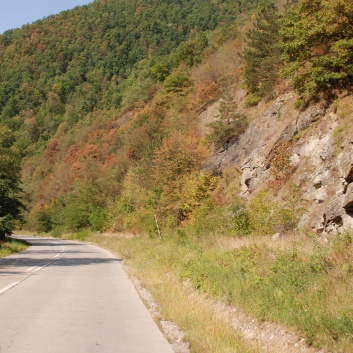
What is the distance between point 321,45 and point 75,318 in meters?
19.6

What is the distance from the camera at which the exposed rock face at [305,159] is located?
16.5 meters

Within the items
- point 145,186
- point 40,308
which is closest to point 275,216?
point 40,308

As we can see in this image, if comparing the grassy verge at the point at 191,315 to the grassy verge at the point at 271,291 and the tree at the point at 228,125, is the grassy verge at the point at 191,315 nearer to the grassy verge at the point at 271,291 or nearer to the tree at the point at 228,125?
the grassy verge at the point at 271,291

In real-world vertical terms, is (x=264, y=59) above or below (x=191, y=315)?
above

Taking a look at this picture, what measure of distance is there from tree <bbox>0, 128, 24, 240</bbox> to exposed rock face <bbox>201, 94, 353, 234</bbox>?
19.4 metres

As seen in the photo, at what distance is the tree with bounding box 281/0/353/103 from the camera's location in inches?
813

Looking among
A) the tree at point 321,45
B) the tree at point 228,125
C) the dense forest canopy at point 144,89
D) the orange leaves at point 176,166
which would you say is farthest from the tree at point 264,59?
the tree at point 321,45

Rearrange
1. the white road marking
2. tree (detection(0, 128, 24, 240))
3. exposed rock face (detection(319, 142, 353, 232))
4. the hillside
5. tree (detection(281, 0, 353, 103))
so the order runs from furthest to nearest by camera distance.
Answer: tree (detection(0, 128, 24, 240))
tree (detection(281, 0, 353, 103))
exposed rock face (detection(319, 142, 353, 232))
the white road marking
the hillside

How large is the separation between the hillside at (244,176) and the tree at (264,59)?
117 millimetres

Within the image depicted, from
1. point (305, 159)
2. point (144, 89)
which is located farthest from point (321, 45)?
point (144, 89)

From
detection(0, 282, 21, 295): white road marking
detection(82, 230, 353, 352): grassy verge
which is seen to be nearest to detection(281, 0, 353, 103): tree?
detection(82, 230, 353, 352): grassy verge

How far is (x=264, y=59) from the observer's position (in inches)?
1393

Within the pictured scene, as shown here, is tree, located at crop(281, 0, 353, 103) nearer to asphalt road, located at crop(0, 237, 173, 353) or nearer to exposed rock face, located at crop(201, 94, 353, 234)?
exposed rock face, located at crop(201, 94, 353, 234)

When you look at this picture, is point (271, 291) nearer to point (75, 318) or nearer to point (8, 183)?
point (75, 318)
